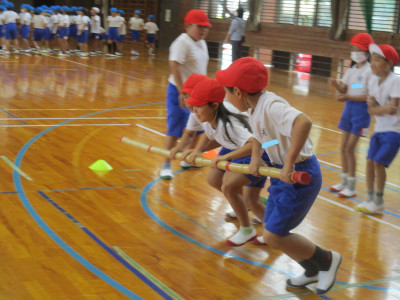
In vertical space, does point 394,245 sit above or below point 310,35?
below

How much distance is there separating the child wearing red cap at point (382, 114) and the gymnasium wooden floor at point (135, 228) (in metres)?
0.34

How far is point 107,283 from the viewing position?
314cm

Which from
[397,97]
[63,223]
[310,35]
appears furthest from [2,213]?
[310,35]

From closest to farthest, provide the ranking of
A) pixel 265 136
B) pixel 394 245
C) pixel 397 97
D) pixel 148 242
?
1. pixel 265 136
2. pixel 148 242
3. pixel 394 245
4. pixel 397 97

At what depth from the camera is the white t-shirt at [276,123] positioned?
276 cm

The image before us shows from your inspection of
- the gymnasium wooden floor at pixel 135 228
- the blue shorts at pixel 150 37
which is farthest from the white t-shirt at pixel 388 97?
the blue shorts at pixel 150 37

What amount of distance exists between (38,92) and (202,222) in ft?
21.0

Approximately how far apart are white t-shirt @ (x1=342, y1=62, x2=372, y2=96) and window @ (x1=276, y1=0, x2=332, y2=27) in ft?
38.0

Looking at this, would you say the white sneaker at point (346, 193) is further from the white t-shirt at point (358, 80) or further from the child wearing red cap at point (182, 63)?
the child wearing red cap at point (182, 63)

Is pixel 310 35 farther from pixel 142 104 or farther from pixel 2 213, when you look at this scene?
pixel 2 213

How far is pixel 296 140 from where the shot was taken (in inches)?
106

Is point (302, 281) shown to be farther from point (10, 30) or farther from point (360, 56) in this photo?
point (10, 30)

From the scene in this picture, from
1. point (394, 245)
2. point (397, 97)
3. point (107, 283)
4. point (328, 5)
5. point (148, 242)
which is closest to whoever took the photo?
point (107, 283)

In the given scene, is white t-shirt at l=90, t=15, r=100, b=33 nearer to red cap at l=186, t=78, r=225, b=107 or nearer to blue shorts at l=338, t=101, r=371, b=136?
blue shorts at l=338, t=101, r=371, b=136
